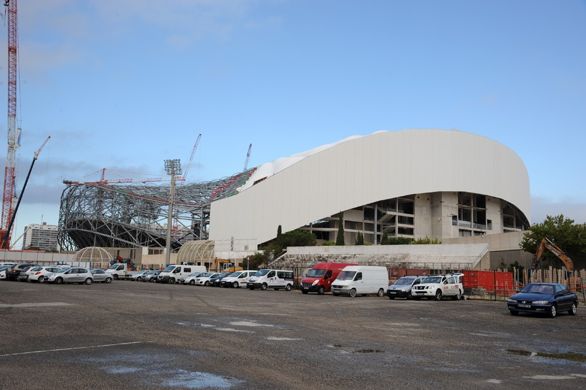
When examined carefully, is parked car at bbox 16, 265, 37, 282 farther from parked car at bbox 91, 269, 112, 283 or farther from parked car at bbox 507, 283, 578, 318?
parked car at bbox 507, 283, 578, 318

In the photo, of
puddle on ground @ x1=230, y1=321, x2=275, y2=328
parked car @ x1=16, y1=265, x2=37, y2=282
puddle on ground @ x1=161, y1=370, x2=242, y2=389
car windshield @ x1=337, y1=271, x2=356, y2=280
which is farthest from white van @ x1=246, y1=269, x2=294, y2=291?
puddle on ground @ x1=161, y1=370, x2=242, y2=389

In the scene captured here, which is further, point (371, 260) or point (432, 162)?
point (432, 162)

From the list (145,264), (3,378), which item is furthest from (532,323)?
(145,264)

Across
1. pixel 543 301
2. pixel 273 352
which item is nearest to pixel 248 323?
pixel 273 352

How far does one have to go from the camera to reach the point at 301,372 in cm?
891

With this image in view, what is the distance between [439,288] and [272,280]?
1560cm

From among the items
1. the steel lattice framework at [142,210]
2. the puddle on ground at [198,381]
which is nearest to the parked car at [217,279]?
the puddle on ground at [198,381]

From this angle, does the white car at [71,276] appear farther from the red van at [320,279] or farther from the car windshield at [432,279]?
the car windshield at [432,279]

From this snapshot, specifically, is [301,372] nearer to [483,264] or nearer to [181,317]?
[181,317]

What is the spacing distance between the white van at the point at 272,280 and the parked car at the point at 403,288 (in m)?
12.8

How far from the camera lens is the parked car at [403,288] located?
115 feet

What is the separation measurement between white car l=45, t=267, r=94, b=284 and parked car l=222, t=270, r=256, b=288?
38.6ft

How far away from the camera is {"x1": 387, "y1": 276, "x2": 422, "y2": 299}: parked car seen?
34.9 meters

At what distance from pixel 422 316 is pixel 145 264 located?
3428 inches
